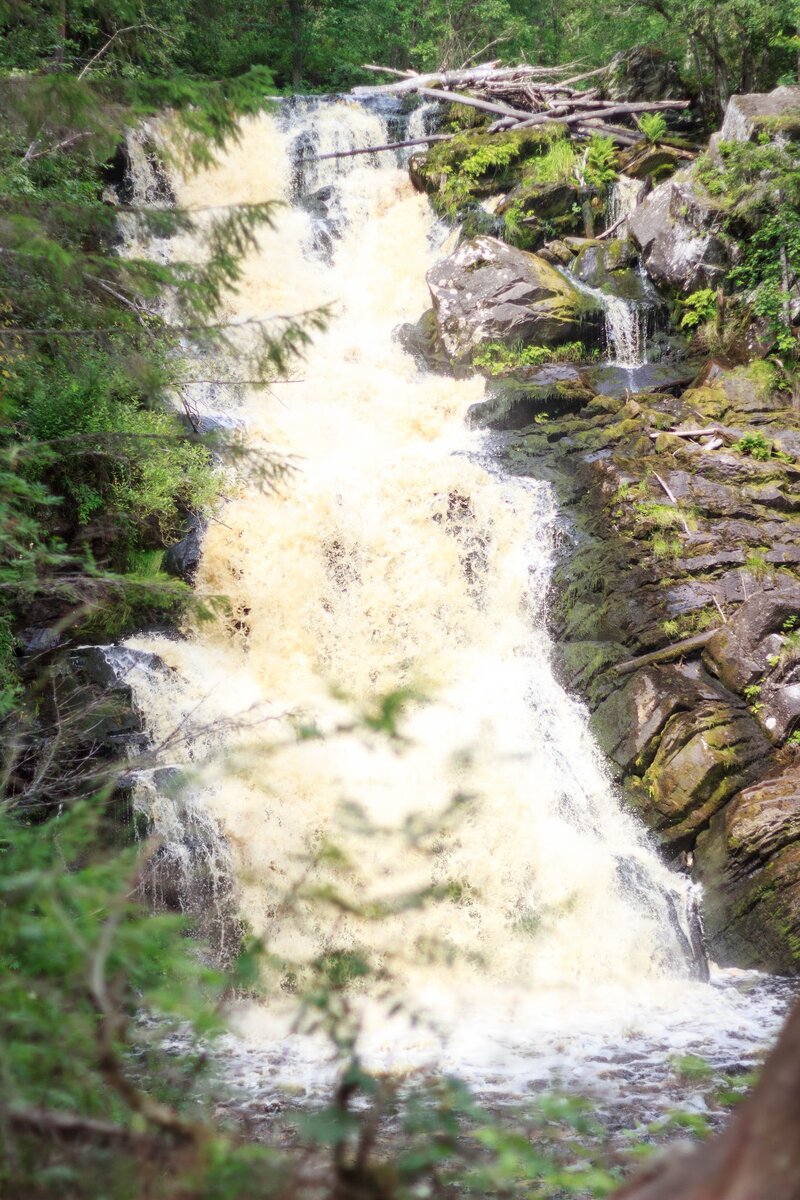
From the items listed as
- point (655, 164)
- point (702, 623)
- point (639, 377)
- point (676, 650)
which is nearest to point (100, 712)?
point (676, 650)

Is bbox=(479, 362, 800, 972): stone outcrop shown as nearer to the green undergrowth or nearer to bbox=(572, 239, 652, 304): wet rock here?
the green undergrowth

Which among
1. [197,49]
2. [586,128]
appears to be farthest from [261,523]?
[197,49]

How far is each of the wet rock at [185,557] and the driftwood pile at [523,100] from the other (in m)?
10.9

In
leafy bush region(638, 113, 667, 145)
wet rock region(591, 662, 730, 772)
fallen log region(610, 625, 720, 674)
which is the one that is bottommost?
wet rock region(591, 662, 730, 772)

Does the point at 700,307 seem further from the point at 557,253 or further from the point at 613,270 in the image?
the point at 557,253

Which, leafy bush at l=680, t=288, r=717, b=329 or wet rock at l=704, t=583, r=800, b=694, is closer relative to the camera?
wet rock at l=704, t=583, r=800, b=694

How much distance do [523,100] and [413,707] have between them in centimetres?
1510

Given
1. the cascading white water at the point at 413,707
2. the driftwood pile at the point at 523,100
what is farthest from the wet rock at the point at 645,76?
the cascading white water at the point at 413,707

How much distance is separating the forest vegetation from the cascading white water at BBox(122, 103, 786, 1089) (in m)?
0.58

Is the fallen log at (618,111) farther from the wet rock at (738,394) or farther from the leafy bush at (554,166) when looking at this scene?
the wet rock at (738,394)

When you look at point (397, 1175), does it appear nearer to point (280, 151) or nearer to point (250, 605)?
point (250, 605)

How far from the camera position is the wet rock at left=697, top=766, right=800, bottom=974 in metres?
6.54

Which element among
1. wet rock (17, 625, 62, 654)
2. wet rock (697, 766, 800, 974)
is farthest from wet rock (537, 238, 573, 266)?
wet rock (17, 625, 62, 654)

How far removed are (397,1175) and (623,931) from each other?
→ 238 inches
